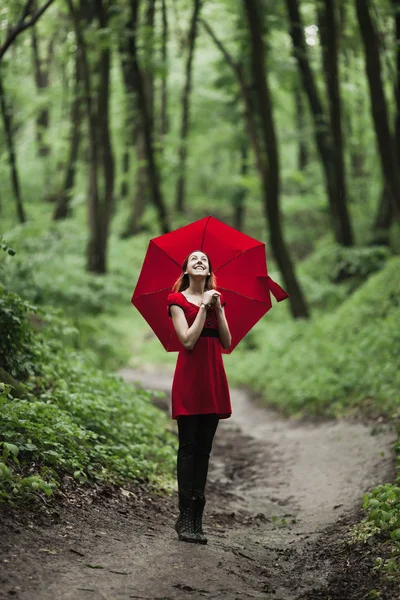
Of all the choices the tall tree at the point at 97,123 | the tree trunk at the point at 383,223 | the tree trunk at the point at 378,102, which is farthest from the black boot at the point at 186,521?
the tree trunk at the point at 383,223

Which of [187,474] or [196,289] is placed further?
[196,289]

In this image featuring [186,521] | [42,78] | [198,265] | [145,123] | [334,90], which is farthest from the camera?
[42,78]

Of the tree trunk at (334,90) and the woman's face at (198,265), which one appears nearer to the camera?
the woman's face at (198,265)

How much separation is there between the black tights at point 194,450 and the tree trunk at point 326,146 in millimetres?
12832

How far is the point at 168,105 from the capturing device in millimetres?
30094

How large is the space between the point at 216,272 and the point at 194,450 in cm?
146

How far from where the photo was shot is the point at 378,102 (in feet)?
38.5

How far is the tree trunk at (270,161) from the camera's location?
1396cm

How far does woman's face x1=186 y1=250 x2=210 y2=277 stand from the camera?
4898 mm

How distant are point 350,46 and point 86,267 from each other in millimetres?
9723

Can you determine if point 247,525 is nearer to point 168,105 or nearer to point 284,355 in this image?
point 284,355

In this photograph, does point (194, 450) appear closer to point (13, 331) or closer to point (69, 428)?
point (69, 428)

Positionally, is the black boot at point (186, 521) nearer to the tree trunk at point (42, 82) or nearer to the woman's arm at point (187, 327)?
the woman's arm at point (187, 327)

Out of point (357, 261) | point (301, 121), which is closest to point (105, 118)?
point (357, 261)
